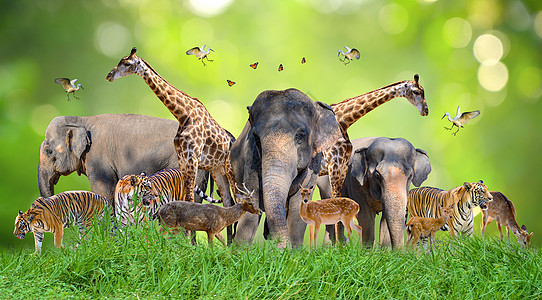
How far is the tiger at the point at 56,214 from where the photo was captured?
16.3 feet

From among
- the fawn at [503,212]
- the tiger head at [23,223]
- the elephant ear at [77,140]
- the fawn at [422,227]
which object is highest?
the elephant ear at [77,140]

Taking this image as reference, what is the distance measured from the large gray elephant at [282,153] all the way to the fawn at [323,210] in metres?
0.16

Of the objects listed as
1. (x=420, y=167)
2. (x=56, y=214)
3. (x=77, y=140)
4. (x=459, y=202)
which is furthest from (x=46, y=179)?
(x=459, y=202)

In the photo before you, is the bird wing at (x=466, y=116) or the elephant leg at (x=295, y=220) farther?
the bird wing at (x=466, y=116)

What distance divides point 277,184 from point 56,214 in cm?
215

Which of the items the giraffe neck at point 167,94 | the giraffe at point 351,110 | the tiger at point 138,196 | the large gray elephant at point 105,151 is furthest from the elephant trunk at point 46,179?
the giraffe at point 351,110

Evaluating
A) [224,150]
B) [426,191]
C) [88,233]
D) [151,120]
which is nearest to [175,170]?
[224,150]

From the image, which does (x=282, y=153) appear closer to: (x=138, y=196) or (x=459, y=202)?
(x=138, y=196)

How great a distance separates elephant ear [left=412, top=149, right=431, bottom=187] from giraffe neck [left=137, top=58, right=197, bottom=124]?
2367 mm

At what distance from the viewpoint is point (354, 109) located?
5.80 m

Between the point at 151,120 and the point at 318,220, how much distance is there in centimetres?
398

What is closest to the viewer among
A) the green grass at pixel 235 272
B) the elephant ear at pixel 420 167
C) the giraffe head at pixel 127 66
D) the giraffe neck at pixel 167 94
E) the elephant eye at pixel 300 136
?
the green grass at pixel 235 272

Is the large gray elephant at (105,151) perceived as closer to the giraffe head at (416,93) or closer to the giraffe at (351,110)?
the giraffe at (351,110)

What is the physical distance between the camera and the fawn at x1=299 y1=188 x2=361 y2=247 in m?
4.46
